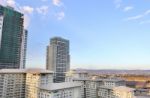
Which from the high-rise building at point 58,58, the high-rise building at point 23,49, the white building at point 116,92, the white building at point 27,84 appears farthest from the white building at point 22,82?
the high-rise building at point 58,58

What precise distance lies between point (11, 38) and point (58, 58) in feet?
163

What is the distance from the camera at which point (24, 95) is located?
101 metres

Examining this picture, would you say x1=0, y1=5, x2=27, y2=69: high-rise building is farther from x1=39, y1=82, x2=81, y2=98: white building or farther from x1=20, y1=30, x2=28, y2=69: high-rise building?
x1=39, y1=82, x2=81, y2=98: white building

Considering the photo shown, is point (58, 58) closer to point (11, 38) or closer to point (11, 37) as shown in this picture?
point (11, 38)

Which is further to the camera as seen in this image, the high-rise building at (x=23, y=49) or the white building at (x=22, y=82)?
the high-rise building at (x=23, y=49)

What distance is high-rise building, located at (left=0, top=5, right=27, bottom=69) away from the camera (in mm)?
133000

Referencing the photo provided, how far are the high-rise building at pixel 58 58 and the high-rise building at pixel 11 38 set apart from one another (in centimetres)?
3021

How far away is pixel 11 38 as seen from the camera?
461 feet

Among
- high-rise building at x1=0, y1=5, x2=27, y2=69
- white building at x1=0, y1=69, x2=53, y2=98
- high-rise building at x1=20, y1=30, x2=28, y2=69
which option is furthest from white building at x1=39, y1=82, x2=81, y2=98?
high-rise building at x1=20, y1=30, x2=28, y2=69

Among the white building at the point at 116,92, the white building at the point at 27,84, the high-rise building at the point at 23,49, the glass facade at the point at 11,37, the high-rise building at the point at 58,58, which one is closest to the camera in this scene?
the white building at the point at 27,84

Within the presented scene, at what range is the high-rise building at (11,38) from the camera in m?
133

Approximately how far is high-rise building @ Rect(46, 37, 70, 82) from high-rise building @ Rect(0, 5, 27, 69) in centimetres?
3021

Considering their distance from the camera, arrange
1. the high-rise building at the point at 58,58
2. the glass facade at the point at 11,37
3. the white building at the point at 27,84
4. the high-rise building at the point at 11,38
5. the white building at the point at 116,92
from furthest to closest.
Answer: the high-rise building at the point at 58,58
the glass facade at the point at 11,37
the high-rise building at the point at 11,38
the white building at the point at 116,92
the white building at the point at 27,84

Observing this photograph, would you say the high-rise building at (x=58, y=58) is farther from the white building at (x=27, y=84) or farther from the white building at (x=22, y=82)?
the white building at (x=27, y=84)
